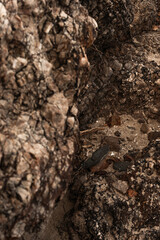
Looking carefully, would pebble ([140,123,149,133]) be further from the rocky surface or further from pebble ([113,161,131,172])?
pebble ([113,161,131,172])

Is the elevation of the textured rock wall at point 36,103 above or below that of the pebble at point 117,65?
above

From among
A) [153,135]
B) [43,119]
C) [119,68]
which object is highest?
[43,119]

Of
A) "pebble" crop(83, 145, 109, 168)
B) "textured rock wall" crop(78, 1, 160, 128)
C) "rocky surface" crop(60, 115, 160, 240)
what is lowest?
"rocky surface" crop(60, 115, 160, 240)

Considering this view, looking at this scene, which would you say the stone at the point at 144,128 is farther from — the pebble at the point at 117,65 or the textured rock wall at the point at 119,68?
the pebble at the point at 117,65

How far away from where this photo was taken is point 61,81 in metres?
1.94

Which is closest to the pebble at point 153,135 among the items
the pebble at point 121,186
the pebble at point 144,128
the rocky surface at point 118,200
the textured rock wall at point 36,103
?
the pebble at point 144,128

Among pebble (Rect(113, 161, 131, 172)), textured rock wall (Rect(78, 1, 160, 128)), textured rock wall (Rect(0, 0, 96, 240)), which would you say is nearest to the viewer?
textured rock wall (Rect(0, 0, 96, 240))

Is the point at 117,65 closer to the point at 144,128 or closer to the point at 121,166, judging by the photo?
the point at 144,128

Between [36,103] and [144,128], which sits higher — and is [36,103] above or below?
above

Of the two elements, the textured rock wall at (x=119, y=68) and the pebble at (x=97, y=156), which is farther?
the textured rock wall at (x=119, y=68)

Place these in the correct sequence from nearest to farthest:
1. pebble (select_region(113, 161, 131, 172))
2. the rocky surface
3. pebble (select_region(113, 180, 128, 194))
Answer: the rocky surface, pebble (select_region(113, 180, 128, 194)), pebble (select_region(113, 161, 131, 172))

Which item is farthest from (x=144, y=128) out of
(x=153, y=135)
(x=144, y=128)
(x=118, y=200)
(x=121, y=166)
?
(x=118, y=200)

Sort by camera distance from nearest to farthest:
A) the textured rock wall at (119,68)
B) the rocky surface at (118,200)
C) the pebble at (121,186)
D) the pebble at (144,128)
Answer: the rocky surface at (118,200) → the pebble at (121,186) → the textured rock wall at (119,68) → the pebble at (144,128)

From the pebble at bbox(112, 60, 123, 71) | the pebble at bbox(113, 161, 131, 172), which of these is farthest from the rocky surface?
the pebble at bbox(112, 60, 123, 71)
